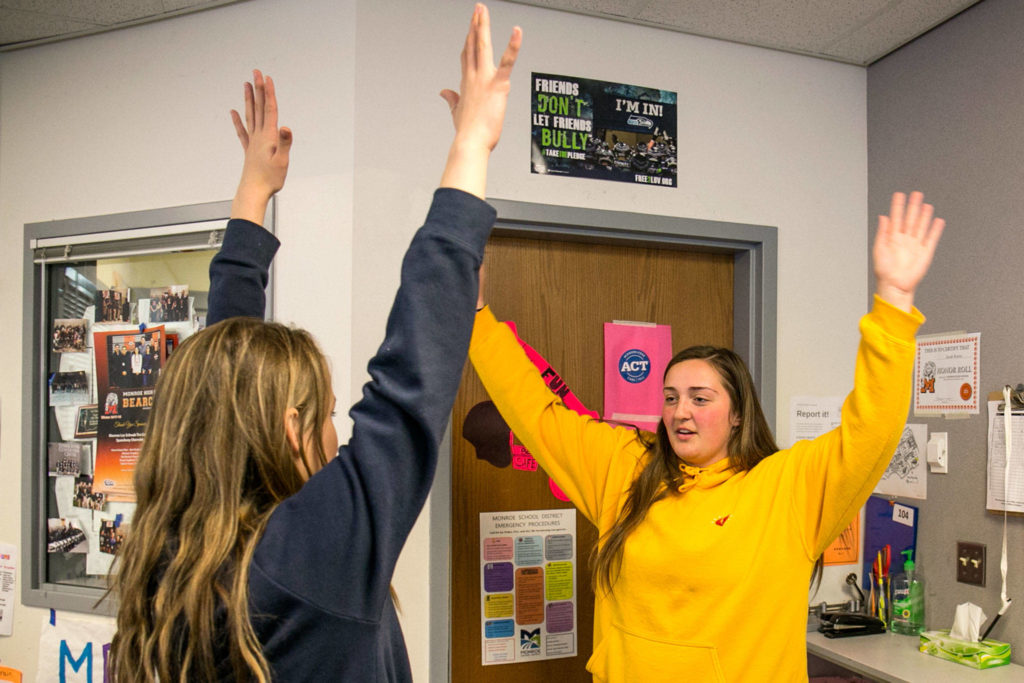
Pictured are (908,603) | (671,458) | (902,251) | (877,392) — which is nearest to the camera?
(902,251)

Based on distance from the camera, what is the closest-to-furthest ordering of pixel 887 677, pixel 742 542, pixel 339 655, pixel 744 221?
pixel 339 655
pixel 742 542
pixel 887 677
pixel 744 221

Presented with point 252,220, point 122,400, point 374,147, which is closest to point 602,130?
point 374,147

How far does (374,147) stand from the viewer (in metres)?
2.09

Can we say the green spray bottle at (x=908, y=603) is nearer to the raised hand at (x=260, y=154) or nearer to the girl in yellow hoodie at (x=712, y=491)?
the girl in yellow hoodie at (x=712, y=491)

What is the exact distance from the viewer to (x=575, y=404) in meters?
2.21

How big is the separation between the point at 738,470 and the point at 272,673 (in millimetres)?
1227

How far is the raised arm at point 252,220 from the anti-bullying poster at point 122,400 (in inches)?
47.5

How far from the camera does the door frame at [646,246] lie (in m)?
2.10

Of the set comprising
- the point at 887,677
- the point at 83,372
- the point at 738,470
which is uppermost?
the point at 83,372

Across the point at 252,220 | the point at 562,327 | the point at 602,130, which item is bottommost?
the point at 562,327

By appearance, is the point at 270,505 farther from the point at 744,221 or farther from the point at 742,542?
the point at 744,221

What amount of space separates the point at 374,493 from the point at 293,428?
0.16 m

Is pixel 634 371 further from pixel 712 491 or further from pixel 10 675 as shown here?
pixel 10 675

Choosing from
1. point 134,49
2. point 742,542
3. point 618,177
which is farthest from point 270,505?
point 134,49
